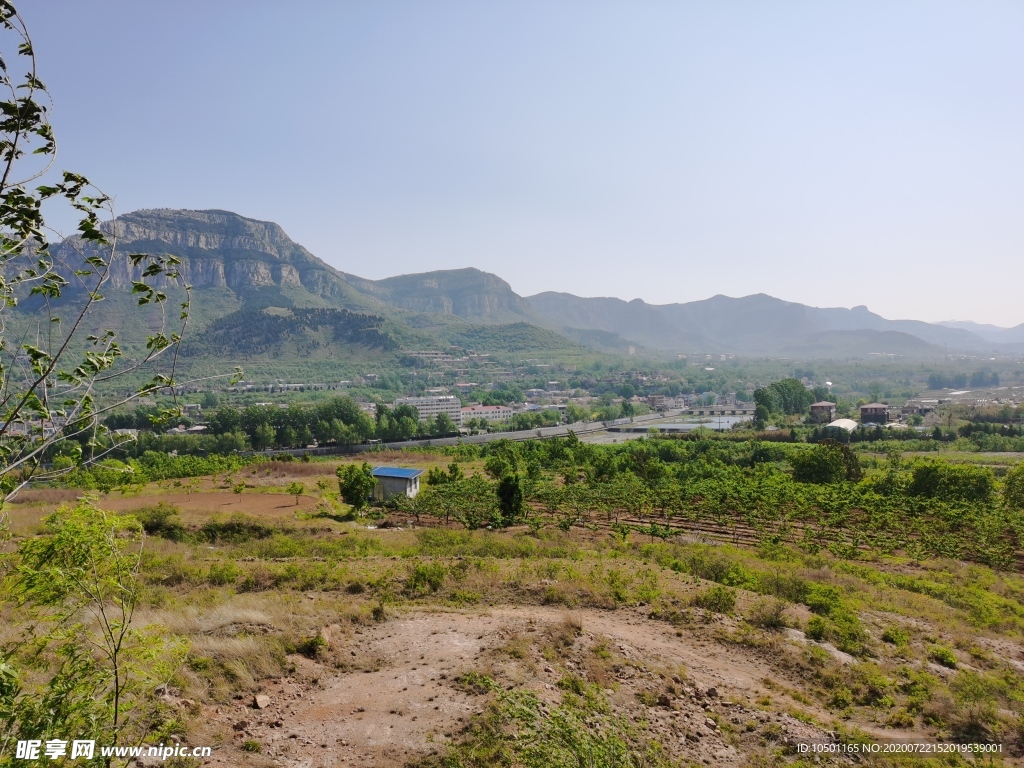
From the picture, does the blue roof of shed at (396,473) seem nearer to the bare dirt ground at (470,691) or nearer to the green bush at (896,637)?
the bare dirt ground at (470,691)

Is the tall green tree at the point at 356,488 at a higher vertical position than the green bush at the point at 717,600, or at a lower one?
lower

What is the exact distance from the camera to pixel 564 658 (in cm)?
955

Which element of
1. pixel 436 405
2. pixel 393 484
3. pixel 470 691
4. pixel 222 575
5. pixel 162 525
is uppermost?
pixel 470 691

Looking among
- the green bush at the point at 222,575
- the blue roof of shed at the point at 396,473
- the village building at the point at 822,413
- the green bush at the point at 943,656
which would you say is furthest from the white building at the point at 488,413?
the green bush at the point at 943,656

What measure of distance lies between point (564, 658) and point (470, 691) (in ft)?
6.15

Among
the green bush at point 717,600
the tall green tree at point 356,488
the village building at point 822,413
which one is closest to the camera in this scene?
the green bush at point 717,600

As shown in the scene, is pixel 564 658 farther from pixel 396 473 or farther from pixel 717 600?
pixel 396 473

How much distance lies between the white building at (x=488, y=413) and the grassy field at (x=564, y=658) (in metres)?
74.5

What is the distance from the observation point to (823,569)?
17953 millimetres

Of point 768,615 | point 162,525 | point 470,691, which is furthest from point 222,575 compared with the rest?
point 768,615

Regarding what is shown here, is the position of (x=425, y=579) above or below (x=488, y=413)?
above

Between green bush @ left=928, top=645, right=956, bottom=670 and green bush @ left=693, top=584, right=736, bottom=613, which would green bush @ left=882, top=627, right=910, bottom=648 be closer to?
green bush @ left=928, top=645, right=956, bottom=670

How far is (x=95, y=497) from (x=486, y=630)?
24.5 ft

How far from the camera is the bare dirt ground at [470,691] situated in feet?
24.1
